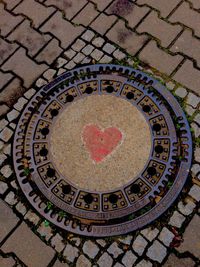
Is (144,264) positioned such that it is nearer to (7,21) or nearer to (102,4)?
(102,4)

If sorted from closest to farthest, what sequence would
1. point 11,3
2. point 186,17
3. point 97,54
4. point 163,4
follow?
point 97,54 → point 186,17 → point 163,4 → point 11,3

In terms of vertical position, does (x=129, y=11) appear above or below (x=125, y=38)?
above

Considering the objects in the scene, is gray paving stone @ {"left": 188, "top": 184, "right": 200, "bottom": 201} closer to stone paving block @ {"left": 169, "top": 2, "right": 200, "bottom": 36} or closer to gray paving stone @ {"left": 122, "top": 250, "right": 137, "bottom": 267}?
gray paving stone @ {"left": 122, "top": 250, "right": 137, "bottom": 267}

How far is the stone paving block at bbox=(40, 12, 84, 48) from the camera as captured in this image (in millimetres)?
3662

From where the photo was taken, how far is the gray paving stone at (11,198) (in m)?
2.96

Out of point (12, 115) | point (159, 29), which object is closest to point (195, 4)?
point (159, 29)

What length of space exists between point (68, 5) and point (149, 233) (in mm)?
2501

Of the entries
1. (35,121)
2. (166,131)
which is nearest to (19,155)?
(35,121)

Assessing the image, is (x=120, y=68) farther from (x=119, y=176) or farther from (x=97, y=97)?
(x=119, y=176)

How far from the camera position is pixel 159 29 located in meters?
3.59

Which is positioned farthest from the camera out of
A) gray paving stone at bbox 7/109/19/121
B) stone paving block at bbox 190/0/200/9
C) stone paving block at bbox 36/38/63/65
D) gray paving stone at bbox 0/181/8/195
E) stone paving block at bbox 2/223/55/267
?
stone paving block at bbox 190/0/200/9

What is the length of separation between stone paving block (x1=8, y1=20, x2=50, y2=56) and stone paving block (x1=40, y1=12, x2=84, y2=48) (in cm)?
10

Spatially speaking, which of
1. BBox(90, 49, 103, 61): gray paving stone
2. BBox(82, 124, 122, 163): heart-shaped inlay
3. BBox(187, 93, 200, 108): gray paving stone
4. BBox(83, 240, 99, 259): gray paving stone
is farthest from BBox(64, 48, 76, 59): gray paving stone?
BBox(83, 240, 99, 259): gray paving stone

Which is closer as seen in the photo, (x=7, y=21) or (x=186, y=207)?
(x=186, y=207)
